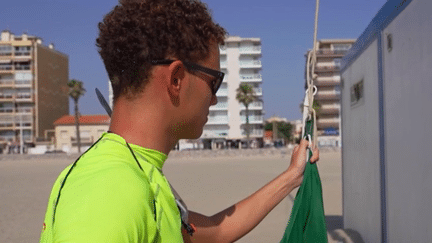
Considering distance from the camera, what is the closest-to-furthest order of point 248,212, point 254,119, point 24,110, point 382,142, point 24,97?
point 248,212, point 382,142, point 24,110, point 24,97, point 254,119

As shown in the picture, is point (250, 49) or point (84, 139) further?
point (250, 49)

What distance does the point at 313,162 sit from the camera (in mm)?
2234

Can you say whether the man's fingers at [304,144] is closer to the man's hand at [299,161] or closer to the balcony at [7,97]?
the man's hand at [299,161]

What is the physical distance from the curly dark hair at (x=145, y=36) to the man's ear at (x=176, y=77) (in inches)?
1.0

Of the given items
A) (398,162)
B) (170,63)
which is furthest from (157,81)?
(398,162)

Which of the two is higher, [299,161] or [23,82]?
[23,82]

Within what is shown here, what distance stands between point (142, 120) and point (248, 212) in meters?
0.81

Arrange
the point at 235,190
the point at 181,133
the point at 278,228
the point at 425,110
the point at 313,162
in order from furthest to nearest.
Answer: the point at 235,190 < the point at 278,228 < the point at 425,110 < the point at 313,162 < the point at 181,133

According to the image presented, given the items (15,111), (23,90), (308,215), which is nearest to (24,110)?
(15,111)

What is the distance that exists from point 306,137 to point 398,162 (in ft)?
4.69

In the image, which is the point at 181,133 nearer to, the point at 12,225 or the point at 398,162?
the point at 398,162

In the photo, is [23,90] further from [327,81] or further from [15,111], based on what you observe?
[327,81]

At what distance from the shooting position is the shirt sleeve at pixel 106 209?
0.89 metres

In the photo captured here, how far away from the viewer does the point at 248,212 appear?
191cm
